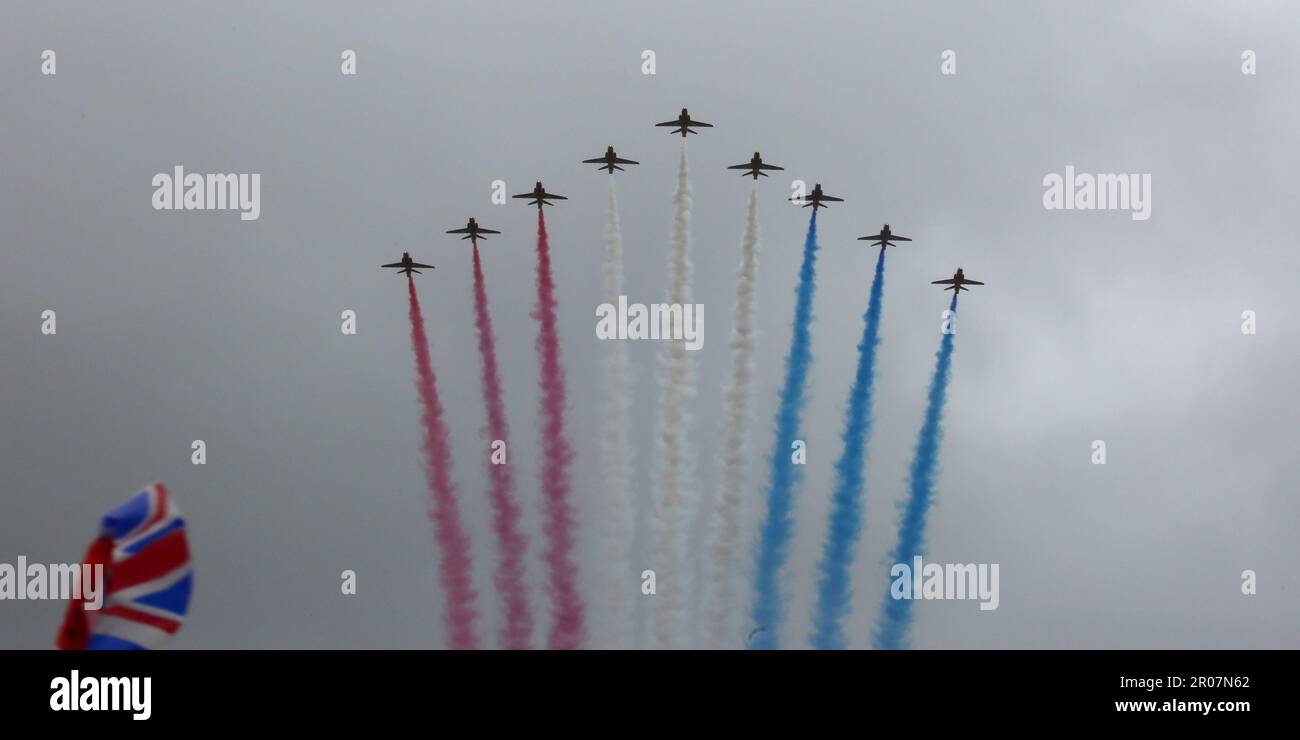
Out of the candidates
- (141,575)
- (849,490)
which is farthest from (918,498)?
(141,575)

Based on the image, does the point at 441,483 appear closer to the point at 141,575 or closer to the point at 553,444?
the point at 553,444

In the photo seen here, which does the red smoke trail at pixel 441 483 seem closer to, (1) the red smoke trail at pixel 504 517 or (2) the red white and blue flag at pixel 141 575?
(1) the red smoke trail at pixel 504 517

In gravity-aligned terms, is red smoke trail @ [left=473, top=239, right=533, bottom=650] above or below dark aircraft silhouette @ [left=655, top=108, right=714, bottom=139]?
below

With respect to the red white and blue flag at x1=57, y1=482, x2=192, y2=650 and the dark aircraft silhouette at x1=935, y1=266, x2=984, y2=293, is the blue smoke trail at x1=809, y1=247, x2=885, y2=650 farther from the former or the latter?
the red white and blue flag at x1=57, y1=482, x2=192, y2=650

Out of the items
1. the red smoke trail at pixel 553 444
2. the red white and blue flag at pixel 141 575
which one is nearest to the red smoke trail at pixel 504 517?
the red smoke trail at pixel 553 444

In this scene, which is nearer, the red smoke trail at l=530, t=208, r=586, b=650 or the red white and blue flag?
the red white and blue flag

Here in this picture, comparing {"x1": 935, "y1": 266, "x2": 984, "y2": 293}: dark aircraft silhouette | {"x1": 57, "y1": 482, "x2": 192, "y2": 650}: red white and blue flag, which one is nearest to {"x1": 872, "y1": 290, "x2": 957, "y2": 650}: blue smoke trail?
{"x1": 935, "y1": 266, "x2": 984, "y2": 293}: dark aircraft silhouette
